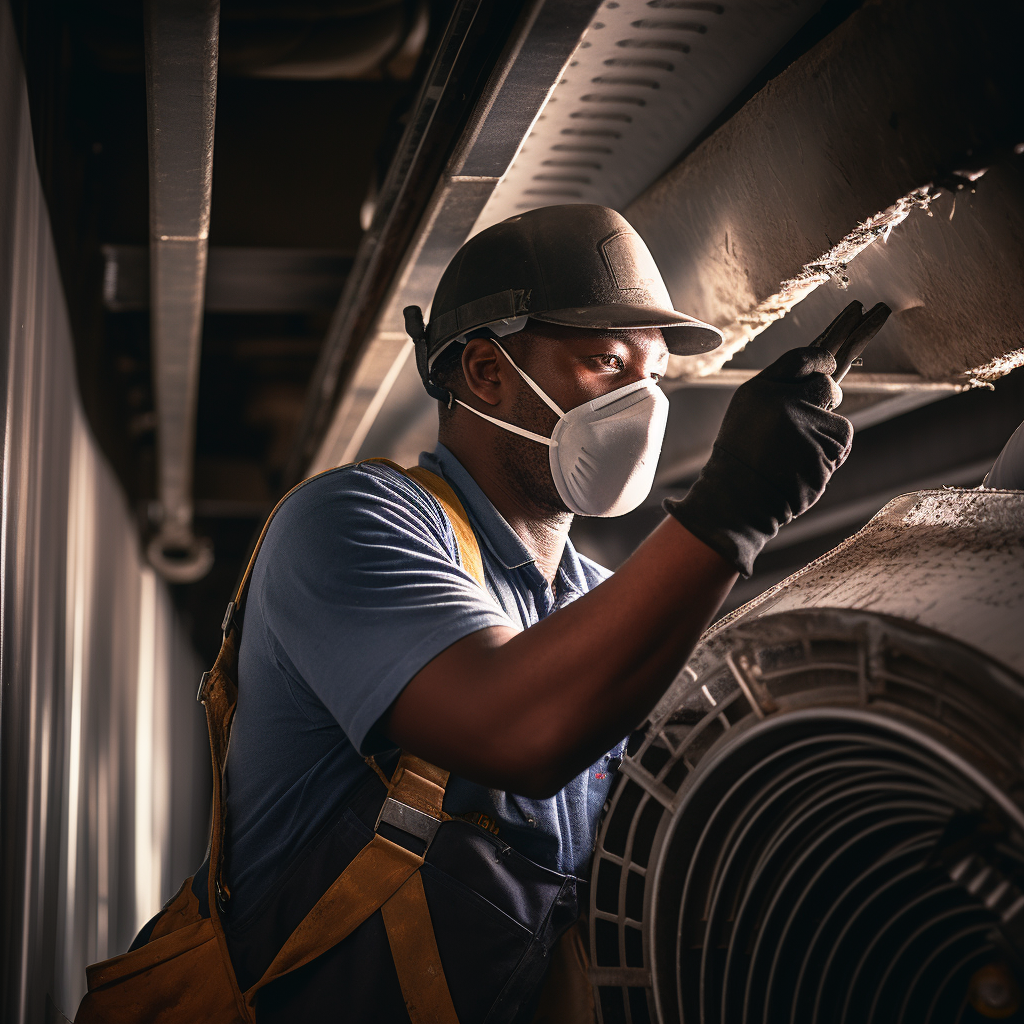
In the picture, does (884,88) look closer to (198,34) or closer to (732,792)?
(732,792)

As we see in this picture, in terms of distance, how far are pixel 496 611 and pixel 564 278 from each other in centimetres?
55

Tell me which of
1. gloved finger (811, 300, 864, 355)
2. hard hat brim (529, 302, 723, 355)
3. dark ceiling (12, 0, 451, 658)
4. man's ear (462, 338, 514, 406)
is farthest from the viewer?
dark ceiling (12, 0, 451, 658)

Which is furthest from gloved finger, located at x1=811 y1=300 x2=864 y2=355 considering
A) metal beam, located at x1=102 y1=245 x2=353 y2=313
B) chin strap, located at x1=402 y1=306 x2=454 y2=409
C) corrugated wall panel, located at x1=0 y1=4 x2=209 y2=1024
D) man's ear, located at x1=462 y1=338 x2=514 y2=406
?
metal beam, located at x1=102 y1=245 x2=353 y2=313

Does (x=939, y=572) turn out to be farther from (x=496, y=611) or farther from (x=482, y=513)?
(x=482, y=513)

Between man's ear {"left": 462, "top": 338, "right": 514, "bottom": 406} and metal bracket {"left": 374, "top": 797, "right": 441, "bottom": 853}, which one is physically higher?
man's ear {"left": 462, "top": 338, "right": 514, "bottom": 406}

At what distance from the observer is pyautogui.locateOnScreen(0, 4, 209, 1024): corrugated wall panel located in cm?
Answer: 160

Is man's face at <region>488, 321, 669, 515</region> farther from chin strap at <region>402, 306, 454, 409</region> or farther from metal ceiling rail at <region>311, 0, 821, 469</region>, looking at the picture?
metal ceiling rail at <region>311, 0, 821, 469</region>

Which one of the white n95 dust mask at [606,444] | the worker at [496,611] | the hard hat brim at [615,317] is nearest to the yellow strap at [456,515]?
the worker at [496,611]

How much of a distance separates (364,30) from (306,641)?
1897 millimetres

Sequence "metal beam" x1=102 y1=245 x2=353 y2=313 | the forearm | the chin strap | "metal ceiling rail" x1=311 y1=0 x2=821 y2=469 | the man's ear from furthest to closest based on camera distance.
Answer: "metal beam" x1=102 y1=245 x2=353 y2=313
the chin strap
the man's ear
"metal ceiling rail" x1=311 y1=0 x2=821 y2=469
the forearm

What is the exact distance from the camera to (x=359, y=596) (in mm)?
998

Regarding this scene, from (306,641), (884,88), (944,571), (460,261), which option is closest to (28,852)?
(306,641)

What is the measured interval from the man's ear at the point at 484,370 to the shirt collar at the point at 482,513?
0.37 feet

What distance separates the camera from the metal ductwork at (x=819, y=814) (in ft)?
2.49
